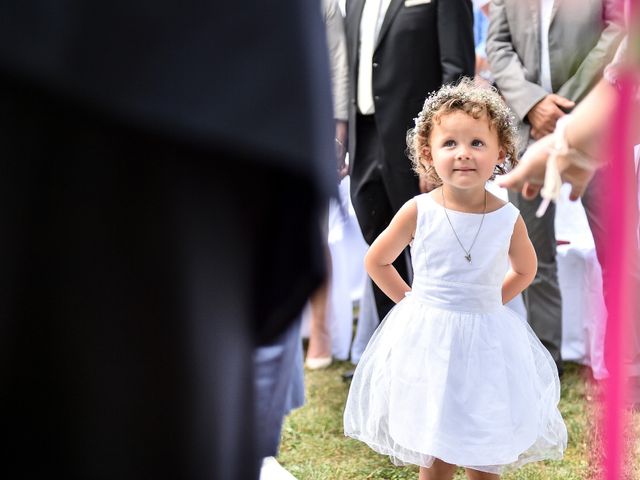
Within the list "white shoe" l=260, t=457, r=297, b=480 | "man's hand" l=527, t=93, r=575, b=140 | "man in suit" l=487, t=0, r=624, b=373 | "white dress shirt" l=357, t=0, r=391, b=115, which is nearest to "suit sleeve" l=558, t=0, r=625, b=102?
"man in suit" l=487, t=0, r=624, b=373

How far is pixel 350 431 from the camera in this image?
80.0 inches

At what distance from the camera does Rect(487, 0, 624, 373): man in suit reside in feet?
6.74

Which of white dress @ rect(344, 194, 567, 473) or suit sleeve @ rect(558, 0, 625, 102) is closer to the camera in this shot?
suit sleeve @ rect(558, 0, 625, 102)

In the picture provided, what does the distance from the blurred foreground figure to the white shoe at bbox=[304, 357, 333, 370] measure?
2941 mm

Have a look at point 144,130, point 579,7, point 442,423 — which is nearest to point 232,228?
point 144,130

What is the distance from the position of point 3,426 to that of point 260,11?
1.35 feet

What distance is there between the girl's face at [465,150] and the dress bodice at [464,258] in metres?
0.09

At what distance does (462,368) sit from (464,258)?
252 millimetres

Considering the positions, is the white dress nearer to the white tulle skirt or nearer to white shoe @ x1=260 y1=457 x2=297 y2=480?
the white tulle skirt

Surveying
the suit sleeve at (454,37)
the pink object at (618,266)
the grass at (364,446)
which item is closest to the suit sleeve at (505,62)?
the suit sleeve at (454,37)

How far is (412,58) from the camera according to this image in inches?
108

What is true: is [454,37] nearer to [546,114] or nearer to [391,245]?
[546,114]

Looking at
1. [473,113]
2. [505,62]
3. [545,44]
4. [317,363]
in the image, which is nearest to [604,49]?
[473,113]

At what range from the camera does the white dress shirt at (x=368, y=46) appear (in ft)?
9.19
